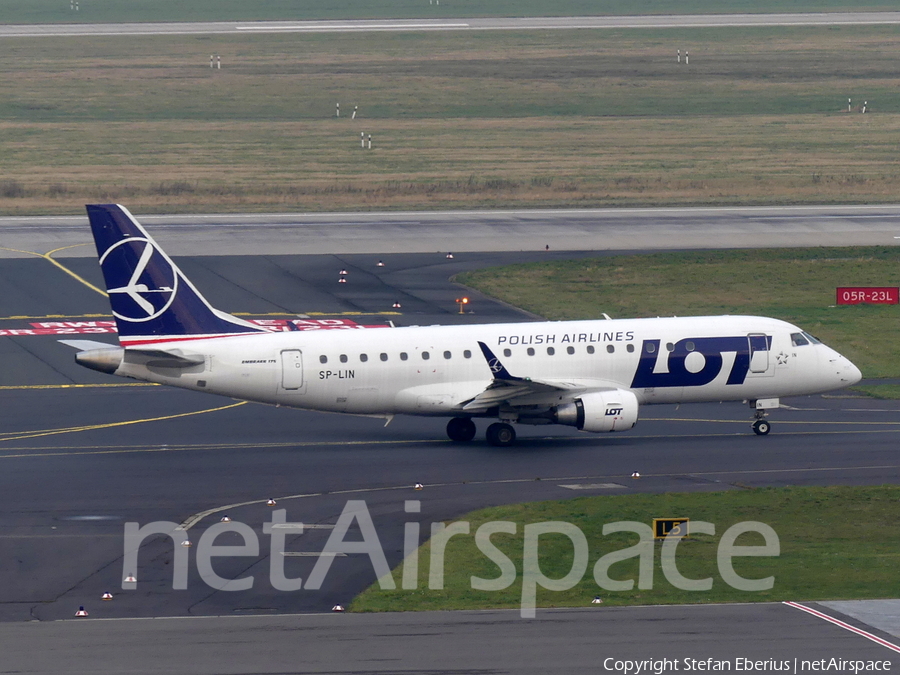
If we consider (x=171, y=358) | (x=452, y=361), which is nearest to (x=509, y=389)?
(x=452, y=361)

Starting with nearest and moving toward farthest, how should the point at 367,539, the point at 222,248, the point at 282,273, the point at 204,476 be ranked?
1. the point at 367,539
2. the point at 204,476
3. the point at 282,273
4. the point at 222,248

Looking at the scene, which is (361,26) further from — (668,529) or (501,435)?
(668,529)

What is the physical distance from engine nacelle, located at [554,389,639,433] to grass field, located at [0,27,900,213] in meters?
55.3

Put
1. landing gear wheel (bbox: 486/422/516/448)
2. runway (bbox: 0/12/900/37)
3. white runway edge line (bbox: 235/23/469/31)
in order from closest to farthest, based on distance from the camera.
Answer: landing gear wheel (bbox: 486/422/516/448) → runway (bbox: 0/12/900/37) → white runway edge line (bbox: 235/23/469/31)

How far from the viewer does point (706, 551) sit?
31.2 meters

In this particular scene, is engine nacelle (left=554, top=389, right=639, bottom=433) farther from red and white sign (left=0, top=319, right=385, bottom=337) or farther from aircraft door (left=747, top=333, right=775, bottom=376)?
red and white sign (left=0, top=319, right=385, bottom=337)

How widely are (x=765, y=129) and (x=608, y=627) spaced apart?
103037 mm

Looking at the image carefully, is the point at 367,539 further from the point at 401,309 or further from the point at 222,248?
the point at 222,248

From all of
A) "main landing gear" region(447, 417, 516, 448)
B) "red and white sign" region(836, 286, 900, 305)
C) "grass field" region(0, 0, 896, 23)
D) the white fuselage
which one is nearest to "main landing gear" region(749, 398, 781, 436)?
the white fuselage

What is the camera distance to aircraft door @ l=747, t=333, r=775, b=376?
4478 cm

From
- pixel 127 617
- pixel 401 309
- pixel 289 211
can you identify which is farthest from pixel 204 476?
pixel 289 211

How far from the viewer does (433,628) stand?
2534cm

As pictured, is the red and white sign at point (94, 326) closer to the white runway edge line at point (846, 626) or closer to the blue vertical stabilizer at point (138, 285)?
the blue vertical stabilizer at point (138, 285)

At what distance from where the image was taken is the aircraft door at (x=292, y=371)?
140 ft
